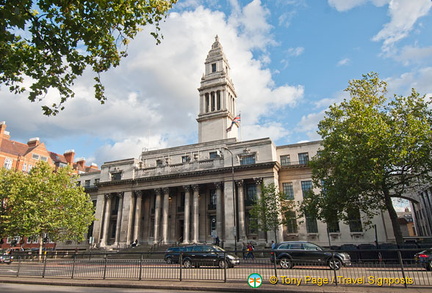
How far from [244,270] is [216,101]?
43.9m

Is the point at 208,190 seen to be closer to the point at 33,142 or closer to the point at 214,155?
the point at 214,155

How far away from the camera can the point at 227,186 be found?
132 feet

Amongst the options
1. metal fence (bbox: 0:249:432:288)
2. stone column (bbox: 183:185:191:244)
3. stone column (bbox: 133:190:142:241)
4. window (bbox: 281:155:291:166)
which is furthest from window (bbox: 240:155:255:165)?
metal fence (bbox: 0:249:432:288)

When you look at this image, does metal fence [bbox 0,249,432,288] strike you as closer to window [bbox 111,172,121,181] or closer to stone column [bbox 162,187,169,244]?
stone column [bbox 162,187,169,244]

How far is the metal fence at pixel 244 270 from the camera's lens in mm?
10273

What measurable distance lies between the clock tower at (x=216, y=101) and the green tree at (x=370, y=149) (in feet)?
79.7

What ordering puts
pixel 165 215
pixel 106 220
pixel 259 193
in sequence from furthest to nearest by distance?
pixel 106 220 → pixel 165 215 → pixel 259 193

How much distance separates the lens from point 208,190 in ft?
146

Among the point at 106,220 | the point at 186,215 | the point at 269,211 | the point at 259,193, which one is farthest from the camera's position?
the point at 106,220

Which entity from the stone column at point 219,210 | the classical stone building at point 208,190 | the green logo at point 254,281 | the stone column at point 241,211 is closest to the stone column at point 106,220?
the classical stone building at point 208,190

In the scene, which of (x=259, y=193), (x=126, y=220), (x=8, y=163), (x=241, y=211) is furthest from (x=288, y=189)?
(x=8, y=163)

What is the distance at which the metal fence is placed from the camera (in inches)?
404

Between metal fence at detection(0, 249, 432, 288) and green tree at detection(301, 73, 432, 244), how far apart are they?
11.0 metres

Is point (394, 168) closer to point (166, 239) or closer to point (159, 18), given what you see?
point (159, 18)
